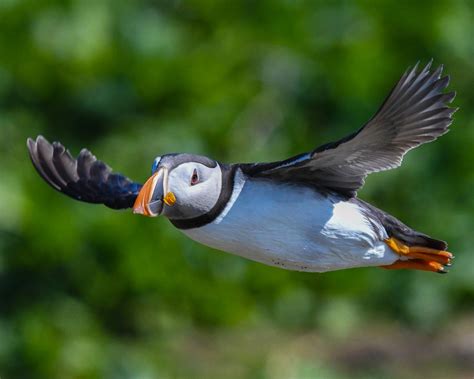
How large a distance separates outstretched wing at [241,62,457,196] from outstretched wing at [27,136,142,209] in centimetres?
75

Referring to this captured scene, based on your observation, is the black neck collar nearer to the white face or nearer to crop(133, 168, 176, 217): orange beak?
the white face

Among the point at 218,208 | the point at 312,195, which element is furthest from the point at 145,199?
the point at 312,195

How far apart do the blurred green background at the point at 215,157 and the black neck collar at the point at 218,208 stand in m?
3.76

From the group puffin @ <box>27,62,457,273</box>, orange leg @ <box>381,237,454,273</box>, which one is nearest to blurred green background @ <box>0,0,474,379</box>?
orange leg @ <box>381,237,454,273</box>

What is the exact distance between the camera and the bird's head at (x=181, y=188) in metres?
3.20

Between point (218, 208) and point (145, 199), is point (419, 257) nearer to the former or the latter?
point (218, 208)

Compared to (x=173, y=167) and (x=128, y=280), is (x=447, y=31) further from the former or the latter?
(x=173, y=167)

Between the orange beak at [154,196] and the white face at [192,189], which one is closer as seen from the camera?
the orange beak at [154,196]

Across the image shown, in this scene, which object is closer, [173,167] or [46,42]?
[173,167]

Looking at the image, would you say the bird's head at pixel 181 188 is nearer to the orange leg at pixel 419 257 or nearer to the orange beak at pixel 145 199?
the orange beak at pixel 145 199

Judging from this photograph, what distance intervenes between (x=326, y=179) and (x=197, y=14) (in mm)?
5278

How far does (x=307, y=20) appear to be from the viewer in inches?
340

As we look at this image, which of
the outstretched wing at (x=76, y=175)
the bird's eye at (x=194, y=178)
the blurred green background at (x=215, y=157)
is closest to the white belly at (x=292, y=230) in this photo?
the bird's eye at (x=194, y=178)

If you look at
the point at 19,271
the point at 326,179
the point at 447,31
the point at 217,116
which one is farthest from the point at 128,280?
the point at 326,179
